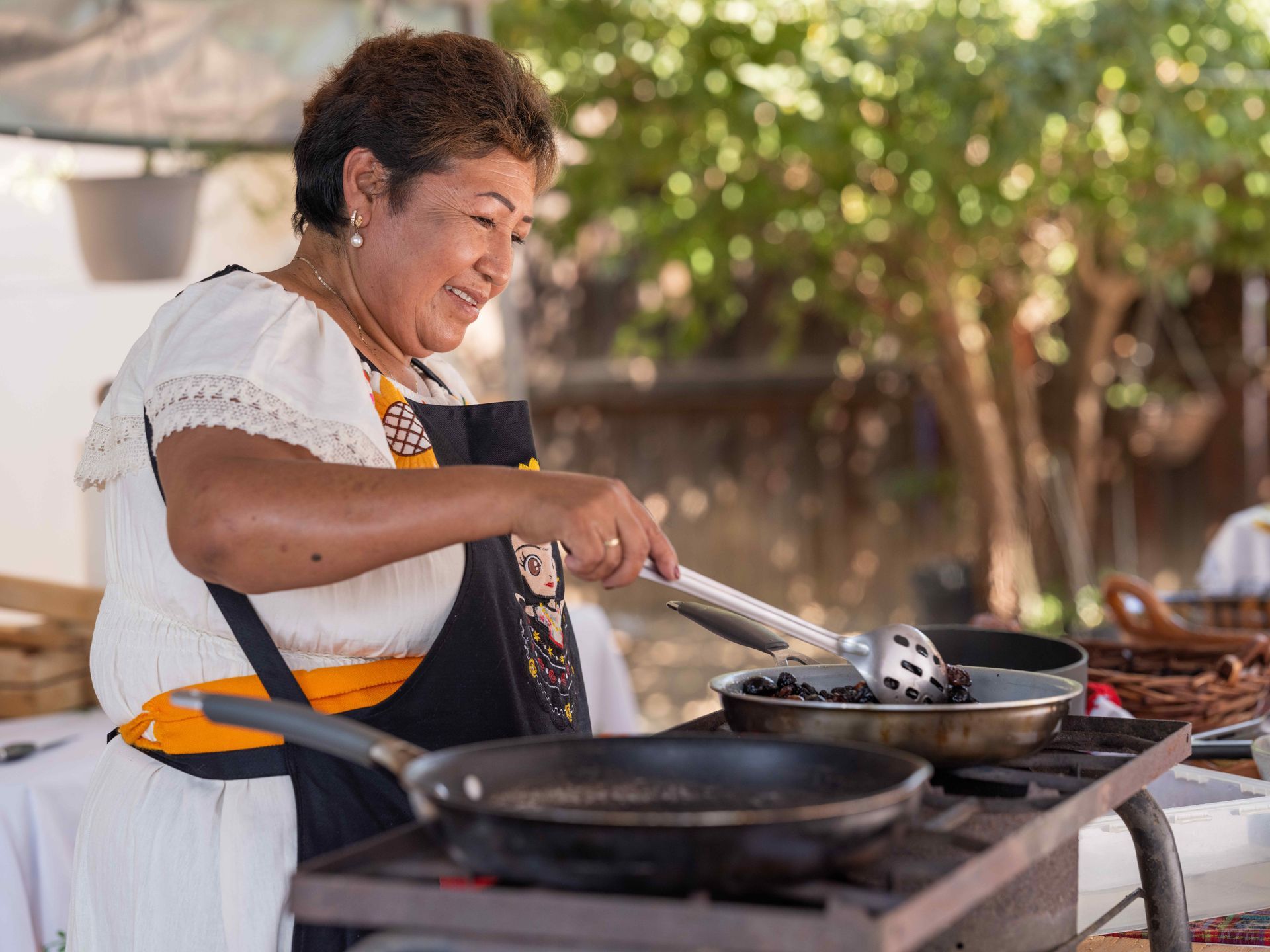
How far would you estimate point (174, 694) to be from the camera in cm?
97

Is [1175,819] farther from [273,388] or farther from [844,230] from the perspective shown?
[844,230]

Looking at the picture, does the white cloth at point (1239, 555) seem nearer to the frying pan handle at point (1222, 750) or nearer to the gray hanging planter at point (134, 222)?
the frying pan handle at point (1222, 750)

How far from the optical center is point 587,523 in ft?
3.59

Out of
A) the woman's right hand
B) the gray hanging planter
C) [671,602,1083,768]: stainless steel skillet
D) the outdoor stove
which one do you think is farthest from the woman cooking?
the gray hanging planter

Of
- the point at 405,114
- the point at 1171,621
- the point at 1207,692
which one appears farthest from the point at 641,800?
the point at 1171,621

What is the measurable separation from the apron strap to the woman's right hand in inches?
13.4

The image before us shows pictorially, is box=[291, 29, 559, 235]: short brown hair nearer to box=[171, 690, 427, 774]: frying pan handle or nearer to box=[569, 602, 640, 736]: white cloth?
box=[171, 690, 427, 774]: frying pan handle

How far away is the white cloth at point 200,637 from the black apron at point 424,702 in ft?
0.07

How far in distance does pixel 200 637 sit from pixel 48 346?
7.91 ft

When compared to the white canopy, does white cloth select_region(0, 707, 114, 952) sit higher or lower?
lower

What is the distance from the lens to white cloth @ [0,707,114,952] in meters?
2.08

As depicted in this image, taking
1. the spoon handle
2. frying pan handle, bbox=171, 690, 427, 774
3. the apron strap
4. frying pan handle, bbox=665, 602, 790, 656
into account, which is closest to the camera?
frying pan handle, bbox=171, 690, 427, 774

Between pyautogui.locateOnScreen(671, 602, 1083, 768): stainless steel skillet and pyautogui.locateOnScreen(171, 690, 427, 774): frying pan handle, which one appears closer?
pyautogui.locateOnScreen(171, 690, 427, 774): frying pan handle

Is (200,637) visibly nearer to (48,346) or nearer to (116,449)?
(116,449)
